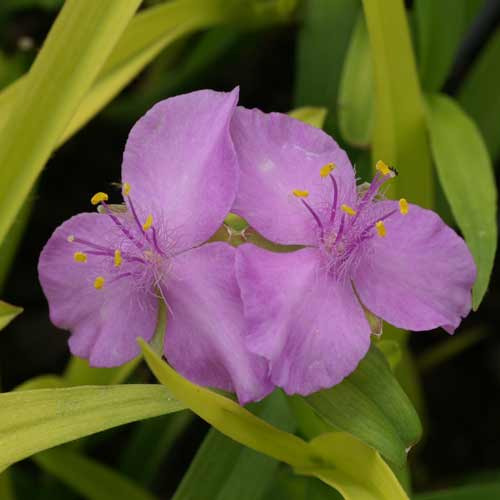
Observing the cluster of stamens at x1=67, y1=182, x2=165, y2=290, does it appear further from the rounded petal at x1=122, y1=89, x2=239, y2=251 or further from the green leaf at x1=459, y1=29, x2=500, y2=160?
the green leaf at x1=459, y1=29, x2=500, y2=160

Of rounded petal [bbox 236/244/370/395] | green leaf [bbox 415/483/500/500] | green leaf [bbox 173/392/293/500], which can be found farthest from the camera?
green leaf [bbox 415/483/500/500]

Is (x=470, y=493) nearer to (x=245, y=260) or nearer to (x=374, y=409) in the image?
(x=374, y=409)

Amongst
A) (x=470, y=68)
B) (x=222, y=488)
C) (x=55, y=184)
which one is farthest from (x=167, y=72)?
(x=222, y=488)

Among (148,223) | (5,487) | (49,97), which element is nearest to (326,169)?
(148,223)

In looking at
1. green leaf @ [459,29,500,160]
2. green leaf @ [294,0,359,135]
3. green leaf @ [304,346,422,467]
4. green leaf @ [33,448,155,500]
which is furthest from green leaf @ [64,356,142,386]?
green leaf @ [459,29,500,160]

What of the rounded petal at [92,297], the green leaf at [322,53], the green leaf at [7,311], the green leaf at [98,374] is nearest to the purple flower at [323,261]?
the rounded petal at [92,297]

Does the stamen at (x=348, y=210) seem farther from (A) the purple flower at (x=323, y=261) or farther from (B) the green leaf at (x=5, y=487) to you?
(B) the green leaf at (x=5, y=487)
